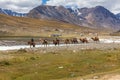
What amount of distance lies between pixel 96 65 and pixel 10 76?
10.8 meters

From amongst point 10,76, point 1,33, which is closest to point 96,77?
point 10,76

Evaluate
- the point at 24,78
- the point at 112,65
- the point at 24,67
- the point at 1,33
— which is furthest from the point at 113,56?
the point at 1,33

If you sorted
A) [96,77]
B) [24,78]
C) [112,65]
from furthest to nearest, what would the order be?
1. [112,65]
2. [24,78]
3. [96,77]

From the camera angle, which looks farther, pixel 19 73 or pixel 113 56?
pixel 113 56

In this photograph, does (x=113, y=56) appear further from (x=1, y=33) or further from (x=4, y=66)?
(x=1, y=33)

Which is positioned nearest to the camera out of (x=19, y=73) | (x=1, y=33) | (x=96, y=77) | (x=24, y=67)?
(x=96, y=77)

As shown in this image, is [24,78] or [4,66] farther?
[4,66]

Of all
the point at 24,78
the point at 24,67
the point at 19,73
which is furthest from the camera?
the point at 24,67

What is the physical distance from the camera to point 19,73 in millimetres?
33438

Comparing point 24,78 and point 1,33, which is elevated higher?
point 1,33

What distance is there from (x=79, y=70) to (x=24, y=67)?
19.0ft

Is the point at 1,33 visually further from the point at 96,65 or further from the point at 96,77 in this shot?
the point at 96,77

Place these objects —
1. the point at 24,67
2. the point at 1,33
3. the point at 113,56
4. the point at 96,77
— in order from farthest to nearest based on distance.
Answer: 1. the point at 1,33
2. the point at 113,56
3. the point at 24,67
4. the point at 96,77

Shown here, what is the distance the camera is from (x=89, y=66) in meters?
37.7
